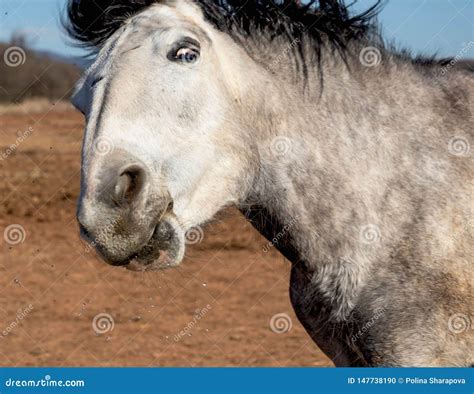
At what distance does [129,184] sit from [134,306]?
5.85 m

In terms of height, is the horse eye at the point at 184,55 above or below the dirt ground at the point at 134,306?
above

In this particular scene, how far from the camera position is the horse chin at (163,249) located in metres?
3.44

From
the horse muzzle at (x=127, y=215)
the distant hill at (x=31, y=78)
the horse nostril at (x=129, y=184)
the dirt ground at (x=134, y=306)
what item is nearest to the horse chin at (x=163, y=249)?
the horse muzzle at (x=127, y=215)

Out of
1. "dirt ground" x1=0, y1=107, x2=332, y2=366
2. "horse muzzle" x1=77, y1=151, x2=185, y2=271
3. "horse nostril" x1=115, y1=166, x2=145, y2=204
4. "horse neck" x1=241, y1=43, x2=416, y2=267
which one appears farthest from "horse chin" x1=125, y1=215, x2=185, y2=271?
"dirt ground" x1=0, y1=107, x2=332, y2=366

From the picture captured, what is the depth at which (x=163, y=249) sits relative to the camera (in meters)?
3.47

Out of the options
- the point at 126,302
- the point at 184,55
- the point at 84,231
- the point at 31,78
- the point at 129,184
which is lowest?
the point at 31,78

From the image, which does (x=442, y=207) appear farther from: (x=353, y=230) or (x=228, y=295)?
(x=228, y=295)

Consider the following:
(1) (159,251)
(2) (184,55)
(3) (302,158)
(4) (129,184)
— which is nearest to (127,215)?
(4) (129,184)

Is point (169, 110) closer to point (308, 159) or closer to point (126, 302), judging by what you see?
point (308, 159)

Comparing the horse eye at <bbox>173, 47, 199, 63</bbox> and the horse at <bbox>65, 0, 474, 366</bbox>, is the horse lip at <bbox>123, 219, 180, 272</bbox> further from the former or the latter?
the horse eye at <bbox>173, 47, 199, 63</bbox>

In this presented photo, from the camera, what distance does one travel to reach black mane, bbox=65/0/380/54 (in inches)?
148

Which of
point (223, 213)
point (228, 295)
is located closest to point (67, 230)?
point (228, 295)

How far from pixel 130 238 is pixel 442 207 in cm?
137

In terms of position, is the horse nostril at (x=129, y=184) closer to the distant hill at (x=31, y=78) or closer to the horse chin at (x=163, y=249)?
the horse chin at (x=163, y=249)
